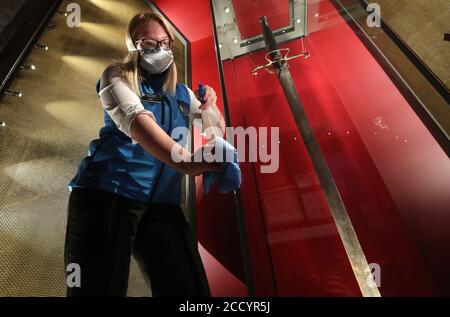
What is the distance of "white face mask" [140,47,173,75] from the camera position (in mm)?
1040

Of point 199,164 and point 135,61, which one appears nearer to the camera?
point 199,164

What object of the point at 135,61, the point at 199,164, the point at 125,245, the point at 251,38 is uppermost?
the point at 251,38

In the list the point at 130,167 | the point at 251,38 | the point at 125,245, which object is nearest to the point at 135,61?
the point at 130,167

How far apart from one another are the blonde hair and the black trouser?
15.8 inches

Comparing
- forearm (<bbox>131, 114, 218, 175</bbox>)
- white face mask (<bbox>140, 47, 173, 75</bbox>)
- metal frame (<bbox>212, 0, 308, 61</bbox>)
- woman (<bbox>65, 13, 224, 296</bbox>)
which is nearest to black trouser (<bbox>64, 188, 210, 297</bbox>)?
woman (<bbox>65, 13, 224, 296</bbox>)

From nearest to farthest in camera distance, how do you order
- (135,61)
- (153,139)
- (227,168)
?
(153,139), (227,168), (135,61)

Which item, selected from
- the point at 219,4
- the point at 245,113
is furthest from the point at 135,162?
the point at 219,4

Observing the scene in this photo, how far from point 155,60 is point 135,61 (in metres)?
0.10

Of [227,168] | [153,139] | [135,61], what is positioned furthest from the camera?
[135,61]

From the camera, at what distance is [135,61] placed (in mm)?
967

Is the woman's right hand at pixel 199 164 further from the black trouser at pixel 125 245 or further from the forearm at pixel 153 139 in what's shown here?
the black trouser at pixel 125 245

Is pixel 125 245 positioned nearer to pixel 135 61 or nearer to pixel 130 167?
pixel 130 167
